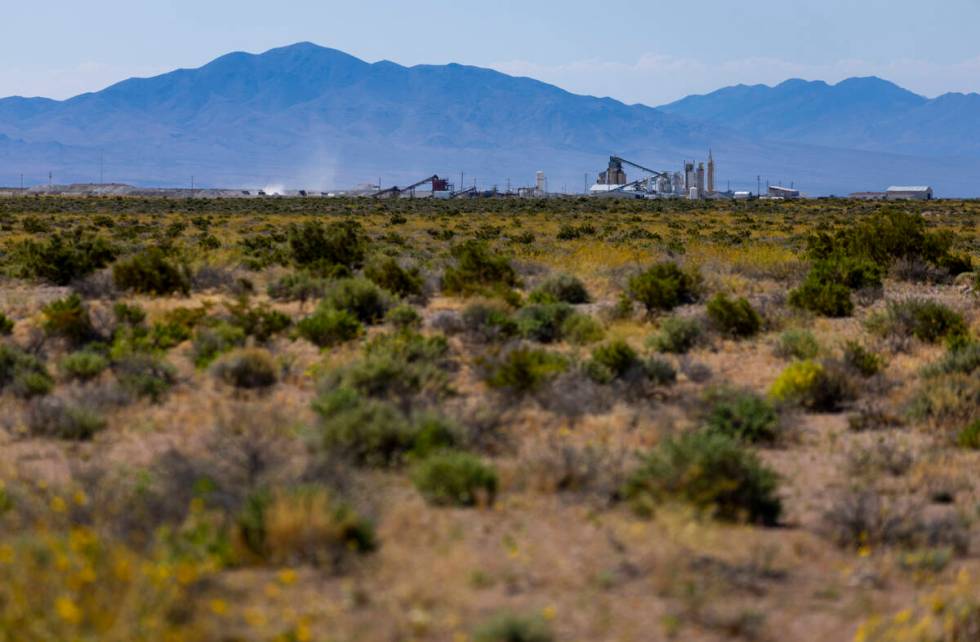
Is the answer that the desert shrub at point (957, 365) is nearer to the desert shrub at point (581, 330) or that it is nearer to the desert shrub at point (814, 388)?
the desert shrub at point (814, 388)

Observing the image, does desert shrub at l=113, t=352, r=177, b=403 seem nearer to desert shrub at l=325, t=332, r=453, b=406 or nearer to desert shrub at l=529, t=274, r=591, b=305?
desert shrub at l=325, t=332, r=453, b=406

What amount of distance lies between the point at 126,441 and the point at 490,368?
382 centimetres

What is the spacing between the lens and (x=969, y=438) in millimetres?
9539

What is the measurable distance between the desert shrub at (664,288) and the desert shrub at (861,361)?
4405mm

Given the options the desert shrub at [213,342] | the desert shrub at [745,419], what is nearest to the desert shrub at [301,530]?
the desert shrub at [745,419]

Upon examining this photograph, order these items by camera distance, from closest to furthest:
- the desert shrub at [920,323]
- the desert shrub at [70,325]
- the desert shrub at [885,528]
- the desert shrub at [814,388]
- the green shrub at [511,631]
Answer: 1. the green shrub at [511,631]
2. the desert shrub at [885,528]
3. the desert shrub at [814,388]
4. the desert shrub at [70,325]
5. the desert shrub at [920,323]

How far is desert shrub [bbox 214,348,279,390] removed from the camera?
11336 mm

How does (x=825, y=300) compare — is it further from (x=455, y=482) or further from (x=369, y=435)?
(x=455, y=482)

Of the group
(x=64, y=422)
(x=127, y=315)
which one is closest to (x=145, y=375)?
(x=64, y=422)

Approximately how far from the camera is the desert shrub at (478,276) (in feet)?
58.7

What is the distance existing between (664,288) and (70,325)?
8380mm

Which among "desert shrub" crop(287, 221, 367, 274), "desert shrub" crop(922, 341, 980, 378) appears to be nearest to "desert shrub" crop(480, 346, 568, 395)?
"desert shrub" crop(922, 341, 980, 378)

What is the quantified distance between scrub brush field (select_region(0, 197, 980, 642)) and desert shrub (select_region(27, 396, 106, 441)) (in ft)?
0.07

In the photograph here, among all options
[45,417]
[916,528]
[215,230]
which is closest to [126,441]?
[45,417]
